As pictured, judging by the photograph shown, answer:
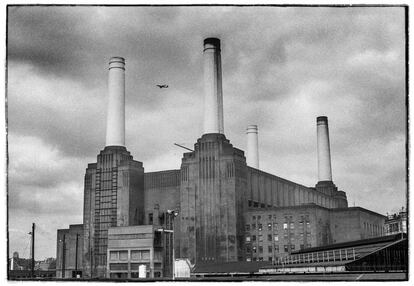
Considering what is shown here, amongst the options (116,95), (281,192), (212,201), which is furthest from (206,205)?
(281,192)

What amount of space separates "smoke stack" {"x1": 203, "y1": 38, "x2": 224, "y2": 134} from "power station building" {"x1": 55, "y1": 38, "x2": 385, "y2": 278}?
0.59 feet

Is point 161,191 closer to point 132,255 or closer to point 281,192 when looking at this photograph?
point 132,255

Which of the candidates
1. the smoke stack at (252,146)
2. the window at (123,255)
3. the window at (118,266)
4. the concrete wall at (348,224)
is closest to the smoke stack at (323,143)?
the smoke stack at (252,146)

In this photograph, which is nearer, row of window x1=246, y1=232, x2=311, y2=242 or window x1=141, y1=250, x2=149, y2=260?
window x1=141, y1=250, x2=149, y2=260

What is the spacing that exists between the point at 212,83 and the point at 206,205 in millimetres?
22273

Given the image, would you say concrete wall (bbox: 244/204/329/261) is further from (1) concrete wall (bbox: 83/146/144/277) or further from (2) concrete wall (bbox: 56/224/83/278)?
(2) concrete wall (bbox: 56/224/83/278)

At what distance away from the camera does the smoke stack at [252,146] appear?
136625 mm

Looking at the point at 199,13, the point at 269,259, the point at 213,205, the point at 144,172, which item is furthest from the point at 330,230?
the point at 199,13

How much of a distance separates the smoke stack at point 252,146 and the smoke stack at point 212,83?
27.2 meters

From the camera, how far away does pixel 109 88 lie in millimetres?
113938

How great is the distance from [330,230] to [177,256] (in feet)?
100

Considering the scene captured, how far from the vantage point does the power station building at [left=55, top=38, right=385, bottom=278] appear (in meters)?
110

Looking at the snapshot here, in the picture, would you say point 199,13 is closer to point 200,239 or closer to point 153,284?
point 153,284

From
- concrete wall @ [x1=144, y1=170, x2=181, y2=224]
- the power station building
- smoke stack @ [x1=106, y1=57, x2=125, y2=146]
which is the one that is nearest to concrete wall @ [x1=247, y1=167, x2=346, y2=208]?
the power station building
